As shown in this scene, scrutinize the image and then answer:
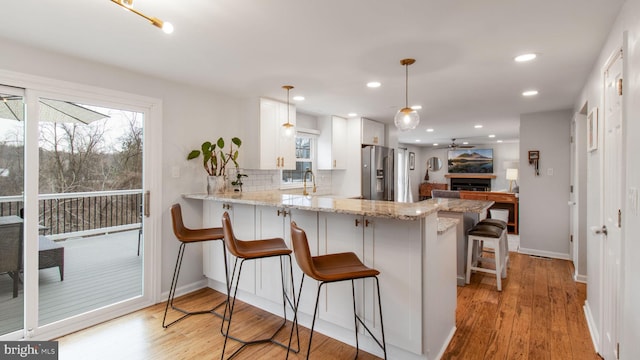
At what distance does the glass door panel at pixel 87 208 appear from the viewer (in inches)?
100

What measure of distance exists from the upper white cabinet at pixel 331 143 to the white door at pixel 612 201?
3.47m

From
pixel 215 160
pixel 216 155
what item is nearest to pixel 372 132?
pixel 216 155

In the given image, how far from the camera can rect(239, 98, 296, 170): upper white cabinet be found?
3885mm

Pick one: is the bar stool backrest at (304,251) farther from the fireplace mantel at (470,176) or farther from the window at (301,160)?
the fireplace mantel at (470,176)

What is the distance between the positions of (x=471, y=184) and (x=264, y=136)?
8.96m

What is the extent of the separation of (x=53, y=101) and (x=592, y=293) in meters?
4.71

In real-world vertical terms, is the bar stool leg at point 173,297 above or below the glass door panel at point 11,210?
below

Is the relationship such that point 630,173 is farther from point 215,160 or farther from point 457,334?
point 215,160

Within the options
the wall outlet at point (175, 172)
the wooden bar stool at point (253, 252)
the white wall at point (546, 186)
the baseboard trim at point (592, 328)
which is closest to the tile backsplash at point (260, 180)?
the wall outlet at point (175, 172)

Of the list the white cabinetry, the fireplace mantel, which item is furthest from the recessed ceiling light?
the fireplace mantel

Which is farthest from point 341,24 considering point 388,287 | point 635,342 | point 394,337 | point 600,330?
point 600,330

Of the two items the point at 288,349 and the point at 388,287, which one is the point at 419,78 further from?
the point at 288,349

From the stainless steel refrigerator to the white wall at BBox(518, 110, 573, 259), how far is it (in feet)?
6.99

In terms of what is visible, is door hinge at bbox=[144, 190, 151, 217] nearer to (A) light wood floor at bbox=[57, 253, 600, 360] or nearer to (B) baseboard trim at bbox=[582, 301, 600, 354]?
(A) light wood floor at bbox=[57, 253, 600, 360]
